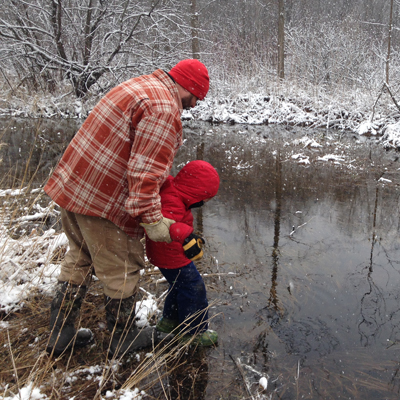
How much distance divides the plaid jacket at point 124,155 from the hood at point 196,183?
0.82 ft

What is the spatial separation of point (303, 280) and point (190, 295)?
→ 1.40m

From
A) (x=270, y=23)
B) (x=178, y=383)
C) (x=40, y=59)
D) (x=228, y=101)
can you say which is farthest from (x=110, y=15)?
(x=270, y=23)

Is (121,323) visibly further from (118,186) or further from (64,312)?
(118,186)

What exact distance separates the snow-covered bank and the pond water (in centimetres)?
320

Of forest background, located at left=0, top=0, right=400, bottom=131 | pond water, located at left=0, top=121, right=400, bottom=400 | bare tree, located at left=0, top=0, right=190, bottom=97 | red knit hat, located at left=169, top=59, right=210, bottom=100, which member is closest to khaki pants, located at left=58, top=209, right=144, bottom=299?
pond water, located at left=0, top=121, right=400, bottom=400

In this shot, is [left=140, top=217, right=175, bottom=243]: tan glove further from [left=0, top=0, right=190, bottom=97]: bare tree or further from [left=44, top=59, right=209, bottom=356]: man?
[left=0, top=0, right=190, bottom=97]: bare tree

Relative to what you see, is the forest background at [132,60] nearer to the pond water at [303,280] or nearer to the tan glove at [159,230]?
the pond water at [303,280]

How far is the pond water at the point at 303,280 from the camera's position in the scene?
223cm

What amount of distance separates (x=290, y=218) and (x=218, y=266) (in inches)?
64.7

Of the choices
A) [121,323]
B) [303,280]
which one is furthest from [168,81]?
[303,280]

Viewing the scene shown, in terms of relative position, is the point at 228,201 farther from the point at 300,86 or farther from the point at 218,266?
the point at 300,86

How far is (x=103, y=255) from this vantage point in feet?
6.79

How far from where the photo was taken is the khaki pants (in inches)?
80.2

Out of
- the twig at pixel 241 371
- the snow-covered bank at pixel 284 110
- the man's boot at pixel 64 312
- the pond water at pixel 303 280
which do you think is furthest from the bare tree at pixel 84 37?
the twig at pixel 241 371
